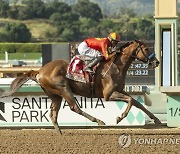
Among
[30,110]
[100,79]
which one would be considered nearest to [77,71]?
[100,79]

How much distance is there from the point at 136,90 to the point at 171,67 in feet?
9.33

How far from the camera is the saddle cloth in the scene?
966 centimetres

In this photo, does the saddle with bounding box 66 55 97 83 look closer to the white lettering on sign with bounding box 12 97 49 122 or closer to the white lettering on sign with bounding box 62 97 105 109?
the white lettering on sign with bounding box 62 97 105 109

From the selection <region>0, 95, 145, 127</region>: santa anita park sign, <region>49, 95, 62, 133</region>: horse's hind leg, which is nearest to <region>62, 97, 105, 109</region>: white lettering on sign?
<region>0, 95, 145, 127</region>: santa anita park sign

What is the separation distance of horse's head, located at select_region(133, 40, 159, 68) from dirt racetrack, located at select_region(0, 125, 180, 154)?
1519 mm

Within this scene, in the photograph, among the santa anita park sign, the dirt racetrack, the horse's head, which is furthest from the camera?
the santa anita park sign

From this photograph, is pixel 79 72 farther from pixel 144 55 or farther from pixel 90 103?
pixel 90 103

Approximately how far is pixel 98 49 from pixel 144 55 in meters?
0.70

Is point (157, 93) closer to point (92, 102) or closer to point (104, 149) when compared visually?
point (92, 102)

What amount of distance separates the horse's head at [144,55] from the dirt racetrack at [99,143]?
152 centimetres

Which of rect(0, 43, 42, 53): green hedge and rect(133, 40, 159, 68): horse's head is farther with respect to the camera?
rect(0, 43, 42, 53): green hedge

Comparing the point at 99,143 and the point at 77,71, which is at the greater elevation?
the point at 77,71

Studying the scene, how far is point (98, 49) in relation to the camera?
980cm

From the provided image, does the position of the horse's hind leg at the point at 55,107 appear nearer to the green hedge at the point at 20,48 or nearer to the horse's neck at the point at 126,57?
the horse's neck at the point at 126,57
